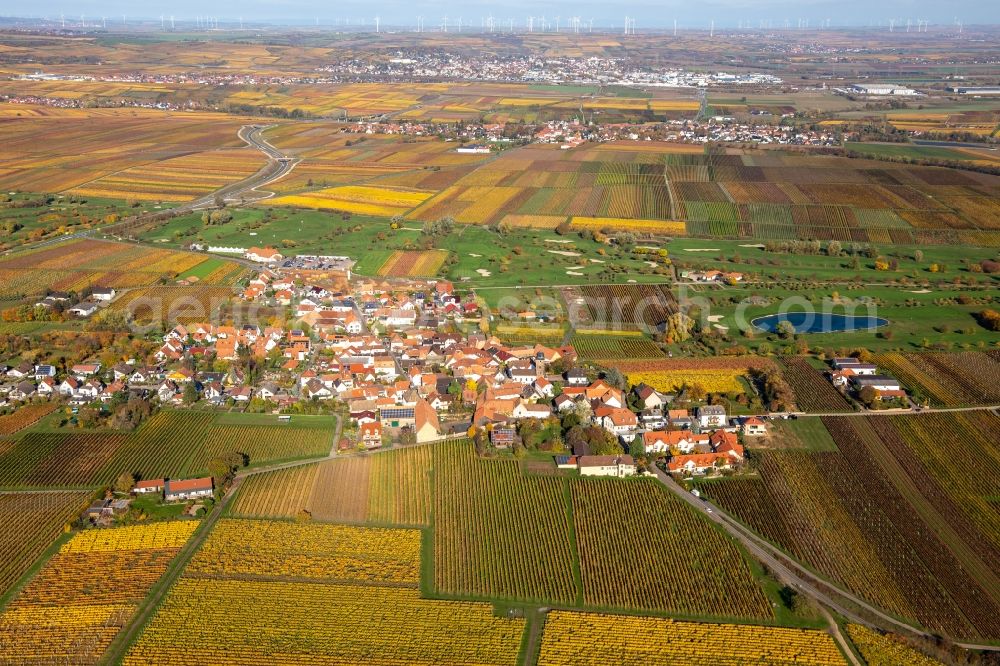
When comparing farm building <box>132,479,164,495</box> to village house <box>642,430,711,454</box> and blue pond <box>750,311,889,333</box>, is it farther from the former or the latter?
blue pond <box>750,311,889,333</box>

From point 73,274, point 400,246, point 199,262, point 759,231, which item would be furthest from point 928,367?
point 73,274

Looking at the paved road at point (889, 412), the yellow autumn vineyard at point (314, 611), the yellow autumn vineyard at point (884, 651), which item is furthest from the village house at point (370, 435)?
the yellow autumn vineyard at point (884, 651)

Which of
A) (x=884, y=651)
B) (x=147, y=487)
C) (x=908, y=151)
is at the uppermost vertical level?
(x=908, y=151)

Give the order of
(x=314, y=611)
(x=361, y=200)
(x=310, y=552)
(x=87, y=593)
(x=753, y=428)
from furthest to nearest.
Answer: (x=361, y=200), (x=753, y=428), (x=310, y=552), (x=87, y=593), (x=314, y=611)

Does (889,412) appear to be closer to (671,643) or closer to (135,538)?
(671,643)

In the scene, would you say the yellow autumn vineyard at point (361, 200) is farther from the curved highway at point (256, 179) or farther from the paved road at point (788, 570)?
the paved road at point (788, 570)

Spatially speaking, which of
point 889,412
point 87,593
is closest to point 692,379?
point 889,412

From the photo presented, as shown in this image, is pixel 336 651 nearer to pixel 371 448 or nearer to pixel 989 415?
pixel 371 448
